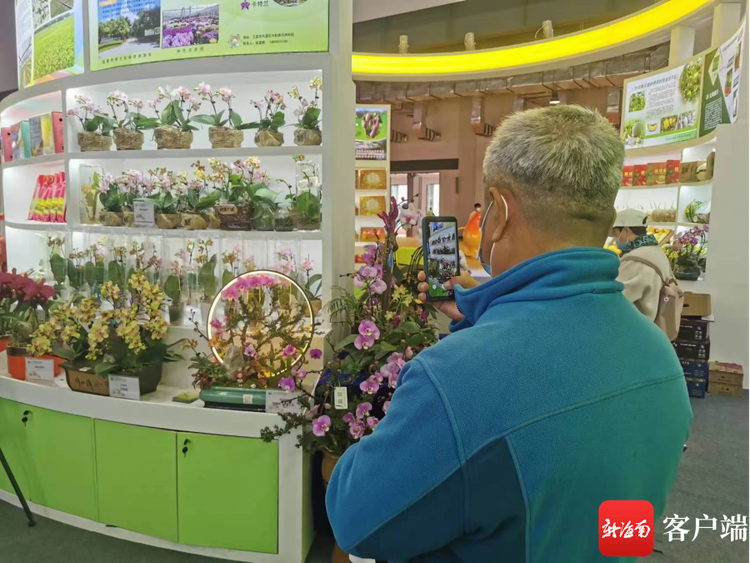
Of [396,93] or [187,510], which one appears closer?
[187,510]

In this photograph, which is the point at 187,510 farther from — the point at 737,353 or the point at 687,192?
the point at 687,192

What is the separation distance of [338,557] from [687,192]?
5.55 meters

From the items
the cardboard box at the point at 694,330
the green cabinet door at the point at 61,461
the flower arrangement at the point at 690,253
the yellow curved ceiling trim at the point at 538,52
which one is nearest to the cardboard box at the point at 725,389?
the cardboard box at the point at 694,330

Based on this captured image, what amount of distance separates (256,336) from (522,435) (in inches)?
69.7

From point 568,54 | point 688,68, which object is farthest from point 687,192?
point 568,54

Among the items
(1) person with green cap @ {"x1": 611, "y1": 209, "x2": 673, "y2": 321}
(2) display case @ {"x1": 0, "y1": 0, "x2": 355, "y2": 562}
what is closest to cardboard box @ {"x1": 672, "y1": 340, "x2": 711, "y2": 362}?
(1) person with green cap @ {"x1": 611, "y1": 209, "x2": 673, "y2": 321}

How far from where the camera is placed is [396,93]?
945cm

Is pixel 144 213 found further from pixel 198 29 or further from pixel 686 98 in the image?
pixel 686 98

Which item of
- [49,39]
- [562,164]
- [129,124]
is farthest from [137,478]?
[49,39]

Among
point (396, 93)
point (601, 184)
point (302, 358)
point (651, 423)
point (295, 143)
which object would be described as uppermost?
point (396, 93)

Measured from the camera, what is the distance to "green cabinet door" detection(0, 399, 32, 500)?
2.65m

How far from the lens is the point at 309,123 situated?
2.61 metres

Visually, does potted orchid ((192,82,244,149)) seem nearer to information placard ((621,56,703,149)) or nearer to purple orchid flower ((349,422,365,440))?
purple orchid flower ((349,422,365,440))

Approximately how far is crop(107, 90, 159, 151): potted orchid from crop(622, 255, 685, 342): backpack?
2948 mm
